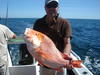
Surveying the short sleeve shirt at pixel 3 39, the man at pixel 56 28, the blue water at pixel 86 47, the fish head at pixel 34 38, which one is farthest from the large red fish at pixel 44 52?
the blue water at pixel 86 47

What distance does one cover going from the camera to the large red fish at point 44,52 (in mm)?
2078

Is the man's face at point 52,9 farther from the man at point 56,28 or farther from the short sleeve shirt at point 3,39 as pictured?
the short sleeve shirt at point 3,39

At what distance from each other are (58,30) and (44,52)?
791mm

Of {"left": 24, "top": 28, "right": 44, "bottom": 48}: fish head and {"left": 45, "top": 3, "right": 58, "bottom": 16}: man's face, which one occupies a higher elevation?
{"left": 45, "top": 3, "right": 58, "bottom": 16}: man's face

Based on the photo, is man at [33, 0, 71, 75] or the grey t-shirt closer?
man at [33, 0, 71, 75]

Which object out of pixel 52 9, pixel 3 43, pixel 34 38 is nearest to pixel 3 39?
pixel 3 43

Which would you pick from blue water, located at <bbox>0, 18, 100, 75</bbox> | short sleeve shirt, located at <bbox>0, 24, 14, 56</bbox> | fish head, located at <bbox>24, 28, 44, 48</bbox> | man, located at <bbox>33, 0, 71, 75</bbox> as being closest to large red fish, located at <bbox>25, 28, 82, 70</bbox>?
fish head, located at <bbox>24, 28, 44, 48</bbox>

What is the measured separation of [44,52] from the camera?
2100mm

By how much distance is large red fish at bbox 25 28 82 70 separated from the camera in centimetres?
208

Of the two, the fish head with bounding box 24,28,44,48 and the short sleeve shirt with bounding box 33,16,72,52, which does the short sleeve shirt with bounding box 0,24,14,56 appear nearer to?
the short sleeve shirt with bounding box 33,16,72,52

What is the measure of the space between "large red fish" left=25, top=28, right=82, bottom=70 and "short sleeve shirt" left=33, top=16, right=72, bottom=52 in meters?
0.61

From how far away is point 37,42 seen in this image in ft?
6.97

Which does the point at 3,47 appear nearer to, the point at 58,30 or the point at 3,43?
the point at 3,43

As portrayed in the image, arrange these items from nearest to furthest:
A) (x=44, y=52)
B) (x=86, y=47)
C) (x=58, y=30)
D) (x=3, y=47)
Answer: (x=44, y=52) → (x=58, y=30) → (x=3, y=47) → (x=86, y=47)
